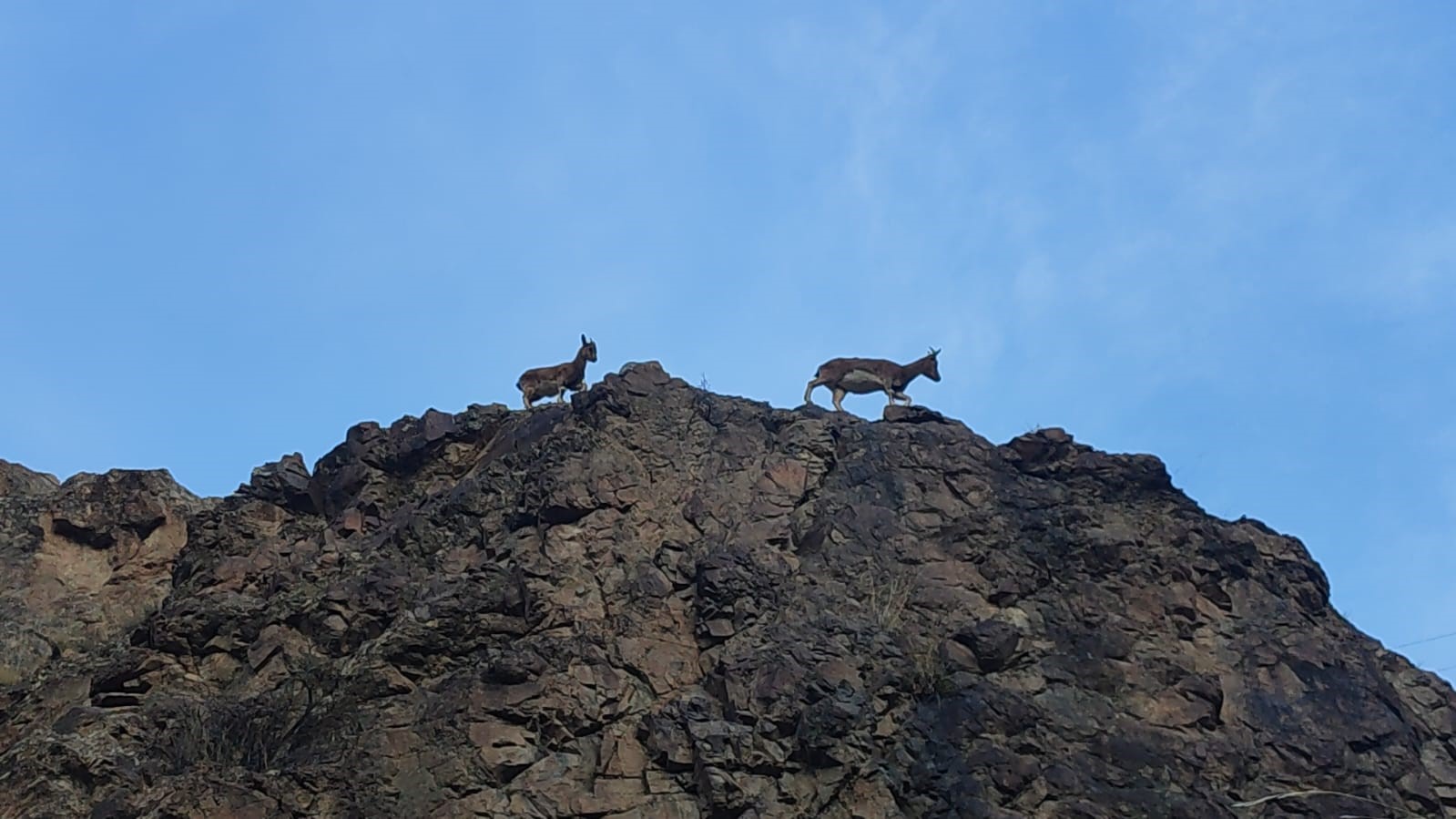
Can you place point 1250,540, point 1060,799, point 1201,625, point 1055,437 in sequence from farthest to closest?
point 1055,437, point 1250,540, point 1201,625, point 1060,799

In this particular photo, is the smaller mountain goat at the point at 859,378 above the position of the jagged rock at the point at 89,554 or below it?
above

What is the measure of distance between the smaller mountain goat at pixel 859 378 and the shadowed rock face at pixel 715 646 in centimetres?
270

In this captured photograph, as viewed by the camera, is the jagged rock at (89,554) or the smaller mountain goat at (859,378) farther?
the smaller mountain goat at (859,378)

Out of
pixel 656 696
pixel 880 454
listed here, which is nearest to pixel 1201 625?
pixel 880 454

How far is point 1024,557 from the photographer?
56.2ft

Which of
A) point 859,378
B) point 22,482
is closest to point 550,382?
point 859,378

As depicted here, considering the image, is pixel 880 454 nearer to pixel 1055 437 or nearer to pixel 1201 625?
pixel 1055 437

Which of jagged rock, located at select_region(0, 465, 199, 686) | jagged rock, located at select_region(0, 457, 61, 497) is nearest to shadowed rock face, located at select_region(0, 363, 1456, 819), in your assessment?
Answer: jagged rock, located at select_region(0, 465, 199, 686)

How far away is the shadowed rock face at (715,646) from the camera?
14133mm

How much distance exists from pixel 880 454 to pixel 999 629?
12.0 feet

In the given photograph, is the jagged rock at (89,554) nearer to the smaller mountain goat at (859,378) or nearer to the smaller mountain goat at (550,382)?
the smaller mountain goat at (550,382)

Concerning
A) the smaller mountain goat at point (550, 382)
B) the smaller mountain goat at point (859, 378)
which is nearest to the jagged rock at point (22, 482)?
the smaller mountain goat at point (550, 382)

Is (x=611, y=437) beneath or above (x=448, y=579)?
above

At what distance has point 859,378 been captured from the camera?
74.3ft
